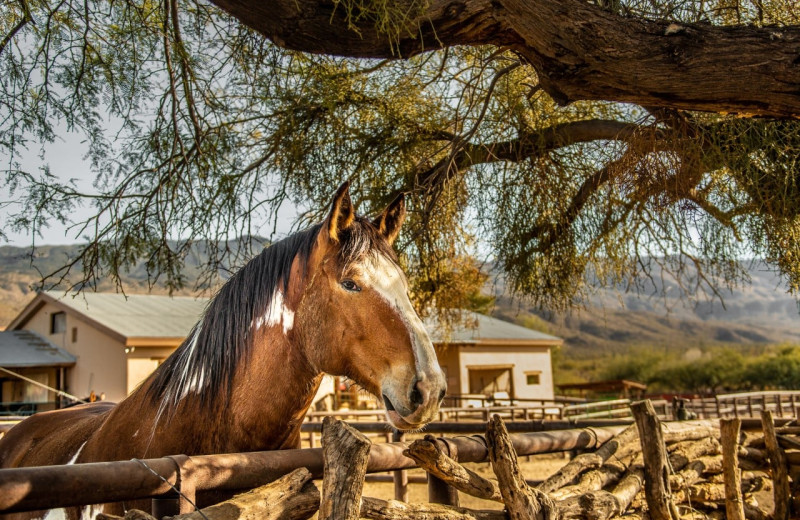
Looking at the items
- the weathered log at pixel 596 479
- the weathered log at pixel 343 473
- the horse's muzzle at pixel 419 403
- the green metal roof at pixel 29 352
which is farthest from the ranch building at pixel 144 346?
the weathered log at pixel 343 473

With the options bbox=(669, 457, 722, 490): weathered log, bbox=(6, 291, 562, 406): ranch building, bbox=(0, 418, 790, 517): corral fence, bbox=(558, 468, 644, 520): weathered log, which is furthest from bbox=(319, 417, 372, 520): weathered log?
bbox=(6, 291, 562, 406): ranch building

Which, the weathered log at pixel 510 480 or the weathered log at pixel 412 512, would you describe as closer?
the weathered log at pixel 412 512

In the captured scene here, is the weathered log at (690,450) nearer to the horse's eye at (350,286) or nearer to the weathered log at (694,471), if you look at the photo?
the weathered log at (694,471)

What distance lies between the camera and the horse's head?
6.50 feet

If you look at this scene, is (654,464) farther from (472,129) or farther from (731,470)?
(472,129)

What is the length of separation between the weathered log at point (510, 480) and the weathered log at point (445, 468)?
0.10m

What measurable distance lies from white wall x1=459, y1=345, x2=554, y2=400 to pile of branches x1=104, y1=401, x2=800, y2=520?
15.6 metres

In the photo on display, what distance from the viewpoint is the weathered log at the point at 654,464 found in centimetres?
370

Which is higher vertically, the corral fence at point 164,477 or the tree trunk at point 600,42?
the tree trunk at point 600,42

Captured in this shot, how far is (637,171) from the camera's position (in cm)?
422

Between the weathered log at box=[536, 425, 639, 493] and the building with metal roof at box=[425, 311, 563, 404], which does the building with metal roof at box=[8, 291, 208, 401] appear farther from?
the weathered log at box=[536, 425, 639, 493]

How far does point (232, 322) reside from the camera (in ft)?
7.61

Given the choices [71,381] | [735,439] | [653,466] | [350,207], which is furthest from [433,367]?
[71,381]

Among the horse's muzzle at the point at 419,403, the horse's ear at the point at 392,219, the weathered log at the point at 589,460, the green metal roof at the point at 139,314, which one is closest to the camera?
the horse's muzzle at the point at 419,403
